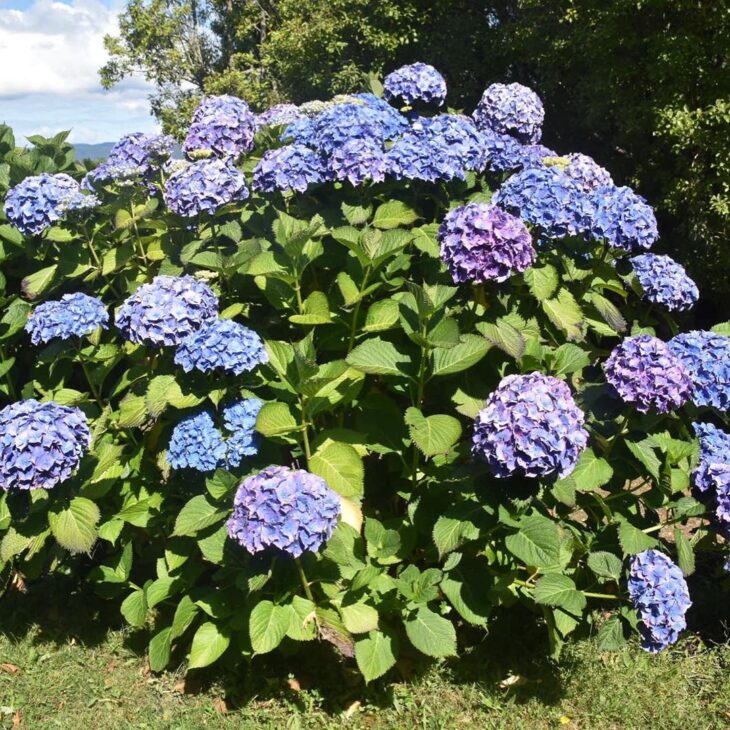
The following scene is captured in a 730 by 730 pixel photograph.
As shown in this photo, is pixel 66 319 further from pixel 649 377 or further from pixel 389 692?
pixel 649 377

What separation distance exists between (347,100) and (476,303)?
1.06 metres

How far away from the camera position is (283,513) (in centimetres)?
232

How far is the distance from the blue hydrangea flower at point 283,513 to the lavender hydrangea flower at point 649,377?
39.9 inches

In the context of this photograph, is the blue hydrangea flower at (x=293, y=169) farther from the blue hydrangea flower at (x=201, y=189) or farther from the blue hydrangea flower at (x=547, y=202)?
the blue hydrangea flower at (x=547, y=202)

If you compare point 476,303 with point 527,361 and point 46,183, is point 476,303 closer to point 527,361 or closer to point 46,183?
point 527,361

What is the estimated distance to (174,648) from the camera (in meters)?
3.40

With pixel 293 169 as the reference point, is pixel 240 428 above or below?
below

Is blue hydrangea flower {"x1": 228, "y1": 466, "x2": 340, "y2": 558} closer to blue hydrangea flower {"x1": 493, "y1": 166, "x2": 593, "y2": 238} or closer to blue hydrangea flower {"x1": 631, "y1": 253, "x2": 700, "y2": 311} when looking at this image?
blue hydrangea flower {"x1": 493, "y1": 166, "x2": 593, "y2": 238}

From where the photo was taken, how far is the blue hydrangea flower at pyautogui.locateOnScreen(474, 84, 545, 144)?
146 inches

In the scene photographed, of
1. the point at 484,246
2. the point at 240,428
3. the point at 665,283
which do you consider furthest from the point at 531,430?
the point at 665,283

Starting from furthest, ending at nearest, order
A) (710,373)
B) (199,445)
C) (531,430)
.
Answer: (710,373) < (199,445) < (531,430)

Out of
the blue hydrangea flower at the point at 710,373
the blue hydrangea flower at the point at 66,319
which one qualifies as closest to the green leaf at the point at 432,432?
the blue hydrangea flower at the point at 710,373

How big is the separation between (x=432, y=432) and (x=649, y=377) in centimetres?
71

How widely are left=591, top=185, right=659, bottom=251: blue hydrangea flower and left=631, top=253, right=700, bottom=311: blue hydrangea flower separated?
12 cm
